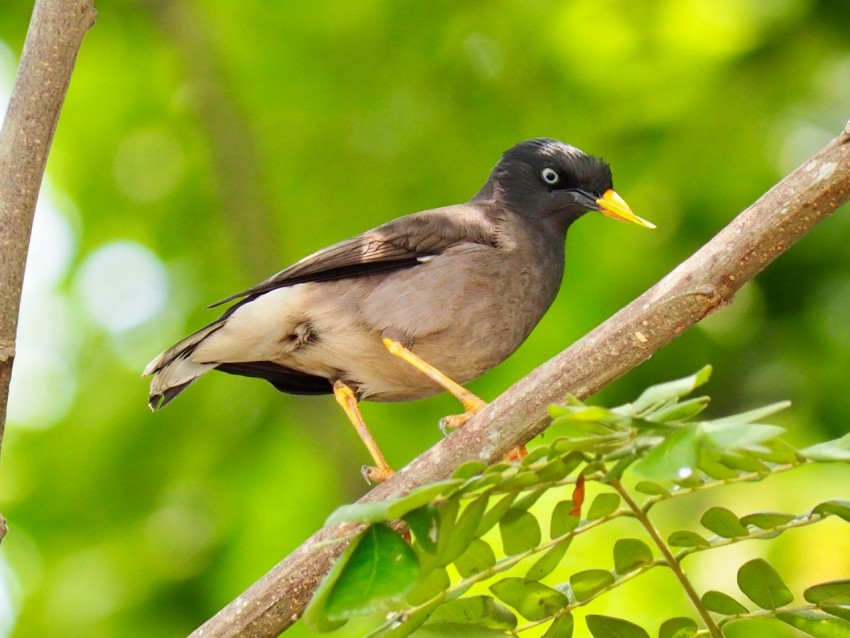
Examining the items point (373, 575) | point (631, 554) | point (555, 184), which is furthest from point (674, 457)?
point (555, 184)

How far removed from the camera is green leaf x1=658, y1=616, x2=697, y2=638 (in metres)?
1.96

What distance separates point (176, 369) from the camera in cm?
438

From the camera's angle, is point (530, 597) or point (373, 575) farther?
point (530, 597)

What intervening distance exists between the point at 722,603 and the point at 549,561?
316mm

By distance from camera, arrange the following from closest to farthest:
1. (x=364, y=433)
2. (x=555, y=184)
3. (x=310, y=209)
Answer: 1. (x=364, y=433)
2. (x=555, y=184)
3. (x=310, y=209)

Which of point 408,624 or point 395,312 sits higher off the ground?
point 395,312

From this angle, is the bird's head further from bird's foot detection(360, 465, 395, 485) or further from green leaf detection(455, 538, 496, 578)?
green leaf detection(455, 538, 496, 578)

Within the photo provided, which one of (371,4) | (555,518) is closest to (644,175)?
(371,4)

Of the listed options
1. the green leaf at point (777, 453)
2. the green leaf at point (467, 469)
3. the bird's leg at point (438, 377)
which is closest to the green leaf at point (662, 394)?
the green leaf at point (777, 453)

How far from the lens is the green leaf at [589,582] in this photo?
6.58ft

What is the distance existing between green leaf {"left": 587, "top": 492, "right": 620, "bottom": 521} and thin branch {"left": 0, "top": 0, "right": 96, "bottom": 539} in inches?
59.3

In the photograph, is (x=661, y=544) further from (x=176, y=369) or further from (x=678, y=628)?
(x=176, y=369)

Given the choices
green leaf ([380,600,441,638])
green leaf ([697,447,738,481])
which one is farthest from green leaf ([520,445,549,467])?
green leaf ([380,600,441,638])

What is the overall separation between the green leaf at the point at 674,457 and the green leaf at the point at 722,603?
552 mm
